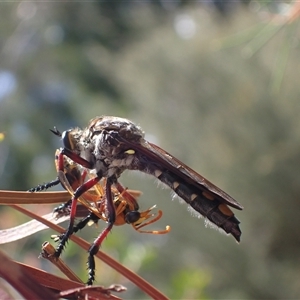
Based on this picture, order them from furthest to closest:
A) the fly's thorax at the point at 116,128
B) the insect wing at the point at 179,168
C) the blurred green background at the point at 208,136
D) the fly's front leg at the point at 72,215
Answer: the blurred green background at the point at 208,136 < the fly's thorax at the point at 116,128 < the insect wing at the point at 179,168 < the fly's front leg at the point at 72,215

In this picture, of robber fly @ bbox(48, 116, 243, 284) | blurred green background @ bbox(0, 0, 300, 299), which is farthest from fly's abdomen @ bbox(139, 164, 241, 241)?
blurred green background @ bbox(0, 0, 300, 299)

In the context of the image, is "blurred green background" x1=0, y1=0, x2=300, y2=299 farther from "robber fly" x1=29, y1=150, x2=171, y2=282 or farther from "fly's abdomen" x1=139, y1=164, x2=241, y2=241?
"robber fly" x1=29, y1=150, x2=171, y2=282

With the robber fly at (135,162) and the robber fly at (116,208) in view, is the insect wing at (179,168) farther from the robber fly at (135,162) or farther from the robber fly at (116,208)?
the robber fly at (116,208)

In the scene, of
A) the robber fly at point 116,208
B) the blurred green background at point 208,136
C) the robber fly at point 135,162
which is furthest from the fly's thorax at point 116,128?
the blurred green background at point 208,136

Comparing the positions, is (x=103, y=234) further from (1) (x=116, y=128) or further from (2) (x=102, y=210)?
(1) (x=116, y=128)

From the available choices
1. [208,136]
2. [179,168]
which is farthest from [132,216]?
[208,136]

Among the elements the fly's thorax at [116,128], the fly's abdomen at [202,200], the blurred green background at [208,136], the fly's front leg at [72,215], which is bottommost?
the fly's front leg at [72,215]
